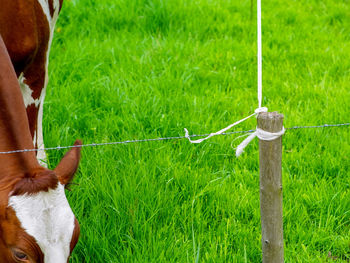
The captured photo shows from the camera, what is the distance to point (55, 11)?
308 centimetres

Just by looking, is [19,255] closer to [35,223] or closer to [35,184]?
[35,223]

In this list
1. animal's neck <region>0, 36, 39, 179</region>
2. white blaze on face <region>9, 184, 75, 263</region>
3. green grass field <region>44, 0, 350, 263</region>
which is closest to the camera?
white blaze on face <region>9, 184, 75, 263</region>

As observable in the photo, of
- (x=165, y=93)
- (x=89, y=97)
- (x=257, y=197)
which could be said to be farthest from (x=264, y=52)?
(x=257, y=197)

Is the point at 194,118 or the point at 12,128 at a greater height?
the point at 12,128

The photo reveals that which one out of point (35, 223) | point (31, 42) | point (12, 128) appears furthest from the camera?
point (31, 42)

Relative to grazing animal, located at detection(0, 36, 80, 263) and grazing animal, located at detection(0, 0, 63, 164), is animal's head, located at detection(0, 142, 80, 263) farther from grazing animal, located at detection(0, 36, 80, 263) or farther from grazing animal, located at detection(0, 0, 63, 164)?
grazing animal, located at detection(0, 0, 63, 164)

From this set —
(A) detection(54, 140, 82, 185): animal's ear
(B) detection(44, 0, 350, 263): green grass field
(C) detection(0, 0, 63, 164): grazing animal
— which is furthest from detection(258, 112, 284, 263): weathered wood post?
(C) detection(0, 0, 63, 164): grazing animal

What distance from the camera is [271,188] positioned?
6.53ft

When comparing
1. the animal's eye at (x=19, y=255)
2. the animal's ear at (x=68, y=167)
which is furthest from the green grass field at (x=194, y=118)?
the animal's eye at (x=19, y=255)

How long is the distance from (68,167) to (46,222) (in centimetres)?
30

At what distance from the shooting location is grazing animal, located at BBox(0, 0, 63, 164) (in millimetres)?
2631

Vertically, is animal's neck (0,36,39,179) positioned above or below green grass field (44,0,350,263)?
above

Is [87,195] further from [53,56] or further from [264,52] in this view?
[264,52]

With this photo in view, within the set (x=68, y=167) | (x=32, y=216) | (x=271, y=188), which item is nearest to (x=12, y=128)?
(x=68, y=167)
